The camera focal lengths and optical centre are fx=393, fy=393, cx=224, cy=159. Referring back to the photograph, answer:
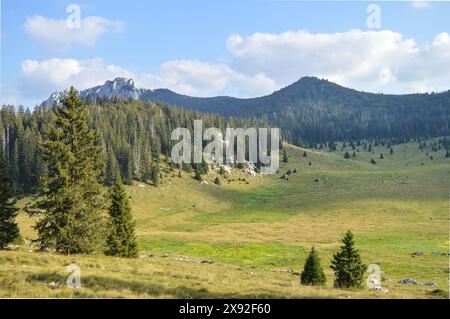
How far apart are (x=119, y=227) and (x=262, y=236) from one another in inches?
1819

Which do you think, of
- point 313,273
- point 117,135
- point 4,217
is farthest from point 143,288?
point 117,135

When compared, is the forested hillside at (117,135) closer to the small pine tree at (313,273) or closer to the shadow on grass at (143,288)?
the small pine tree at (313,273)

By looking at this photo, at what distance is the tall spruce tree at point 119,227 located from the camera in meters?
33.5

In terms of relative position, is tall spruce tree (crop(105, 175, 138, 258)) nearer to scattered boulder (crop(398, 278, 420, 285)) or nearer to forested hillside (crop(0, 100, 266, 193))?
scattered boulder (crop(398, 278, 420, 285))

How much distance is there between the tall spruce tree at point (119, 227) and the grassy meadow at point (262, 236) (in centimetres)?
200

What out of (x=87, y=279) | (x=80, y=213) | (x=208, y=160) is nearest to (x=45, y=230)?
(x=80, y=213)

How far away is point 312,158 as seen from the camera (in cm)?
19850

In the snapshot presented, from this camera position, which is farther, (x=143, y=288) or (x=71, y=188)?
(x=71, y=188)

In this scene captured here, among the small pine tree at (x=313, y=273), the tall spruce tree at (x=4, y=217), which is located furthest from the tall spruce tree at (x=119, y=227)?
the small pine tree at (x=313, y=273)

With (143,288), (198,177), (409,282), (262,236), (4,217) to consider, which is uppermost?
(4,217)

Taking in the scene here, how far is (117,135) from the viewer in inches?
5408

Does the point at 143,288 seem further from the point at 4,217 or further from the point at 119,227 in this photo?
the point at 4,217
